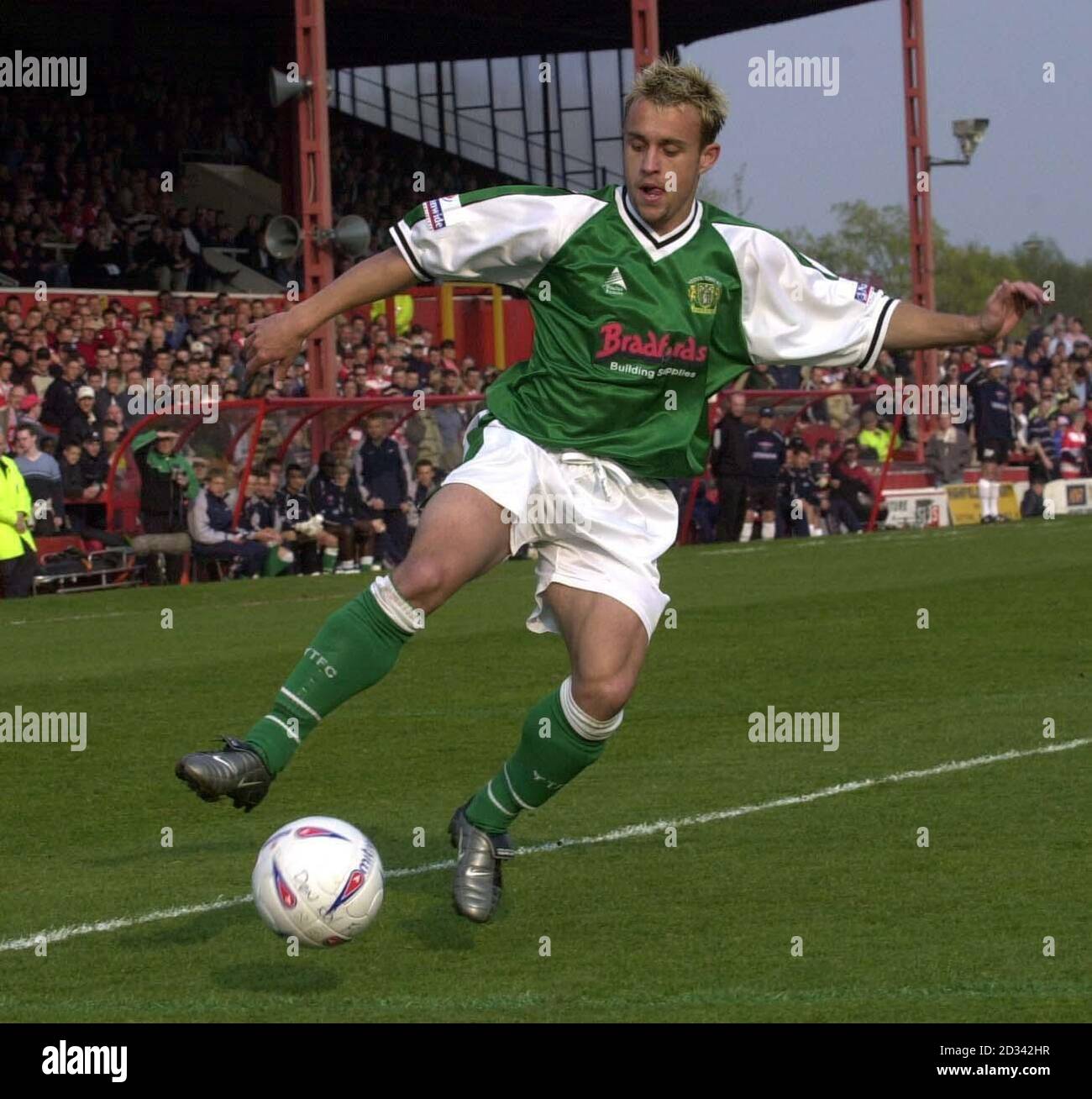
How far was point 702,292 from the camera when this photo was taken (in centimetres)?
589

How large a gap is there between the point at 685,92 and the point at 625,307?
61 centimetres

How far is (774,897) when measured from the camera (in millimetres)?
5926

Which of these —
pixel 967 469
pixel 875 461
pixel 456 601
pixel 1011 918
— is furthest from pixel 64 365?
pixel 1011 918

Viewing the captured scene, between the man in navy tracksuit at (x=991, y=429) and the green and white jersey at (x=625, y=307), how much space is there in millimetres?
22358

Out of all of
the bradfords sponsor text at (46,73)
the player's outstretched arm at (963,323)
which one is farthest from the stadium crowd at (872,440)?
the player's outstretched arm at (963,323)

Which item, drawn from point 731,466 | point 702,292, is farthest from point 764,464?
point 702,292

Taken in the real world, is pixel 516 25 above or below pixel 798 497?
above

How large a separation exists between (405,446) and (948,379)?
1385cm

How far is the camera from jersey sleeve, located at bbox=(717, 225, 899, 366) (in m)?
5.97

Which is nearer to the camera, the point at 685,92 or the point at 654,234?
the point at 685,92

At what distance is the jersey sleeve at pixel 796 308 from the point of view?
19.6 ft

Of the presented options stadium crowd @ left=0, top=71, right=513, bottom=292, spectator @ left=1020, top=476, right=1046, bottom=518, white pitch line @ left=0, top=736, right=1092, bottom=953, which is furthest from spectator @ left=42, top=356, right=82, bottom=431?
spectator @ left=1020, top=476, right=1046, bottom=518

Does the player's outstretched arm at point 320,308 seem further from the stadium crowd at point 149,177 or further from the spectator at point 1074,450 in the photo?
the spectator at point 1074,450

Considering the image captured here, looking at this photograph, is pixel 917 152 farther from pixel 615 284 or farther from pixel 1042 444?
pixel 615 284
